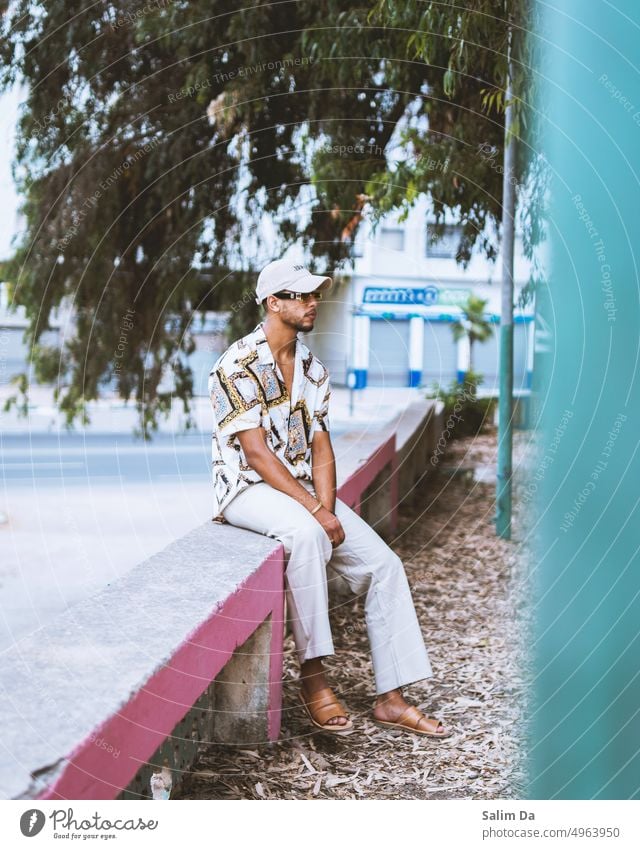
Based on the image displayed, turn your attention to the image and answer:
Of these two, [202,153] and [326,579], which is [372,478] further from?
[202,153]

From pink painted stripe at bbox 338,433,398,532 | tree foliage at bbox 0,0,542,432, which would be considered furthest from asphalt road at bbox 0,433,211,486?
pink painted stripe at bbox 338,433,398,532

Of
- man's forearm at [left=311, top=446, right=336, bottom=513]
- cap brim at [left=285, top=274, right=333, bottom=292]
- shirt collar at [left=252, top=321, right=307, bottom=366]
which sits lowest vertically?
man's forearm at [left=311, top=446, right=336, bottom=513]

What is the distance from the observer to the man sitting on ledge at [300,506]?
7.89 ft

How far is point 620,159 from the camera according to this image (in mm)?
845

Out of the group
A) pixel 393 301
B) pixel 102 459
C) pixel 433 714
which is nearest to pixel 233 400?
pixel 433 714

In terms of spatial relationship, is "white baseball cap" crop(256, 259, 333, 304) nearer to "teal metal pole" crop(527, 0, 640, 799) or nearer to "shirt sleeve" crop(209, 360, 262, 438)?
"shirt sleeve" crop(209, 360, 262, 438)

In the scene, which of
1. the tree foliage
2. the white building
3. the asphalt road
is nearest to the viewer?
the tree foliage

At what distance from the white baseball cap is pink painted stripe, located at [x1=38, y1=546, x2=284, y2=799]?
2.27ft

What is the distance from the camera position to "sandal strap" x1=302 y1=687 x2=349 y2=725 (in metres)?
2.45

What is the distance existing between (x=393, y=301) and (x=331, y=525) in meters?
2.86

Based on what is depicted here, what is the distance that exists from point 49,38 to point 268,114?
119cm

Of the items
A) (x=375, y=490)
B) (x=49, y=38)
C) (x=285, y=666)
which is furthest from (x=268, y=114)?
(x=285, y=666)

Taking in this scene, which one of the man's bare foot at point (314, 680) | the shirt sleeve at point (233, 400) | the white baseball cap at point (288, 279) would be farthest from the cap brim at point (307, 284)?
the man's bare foot at point (314, 680)
